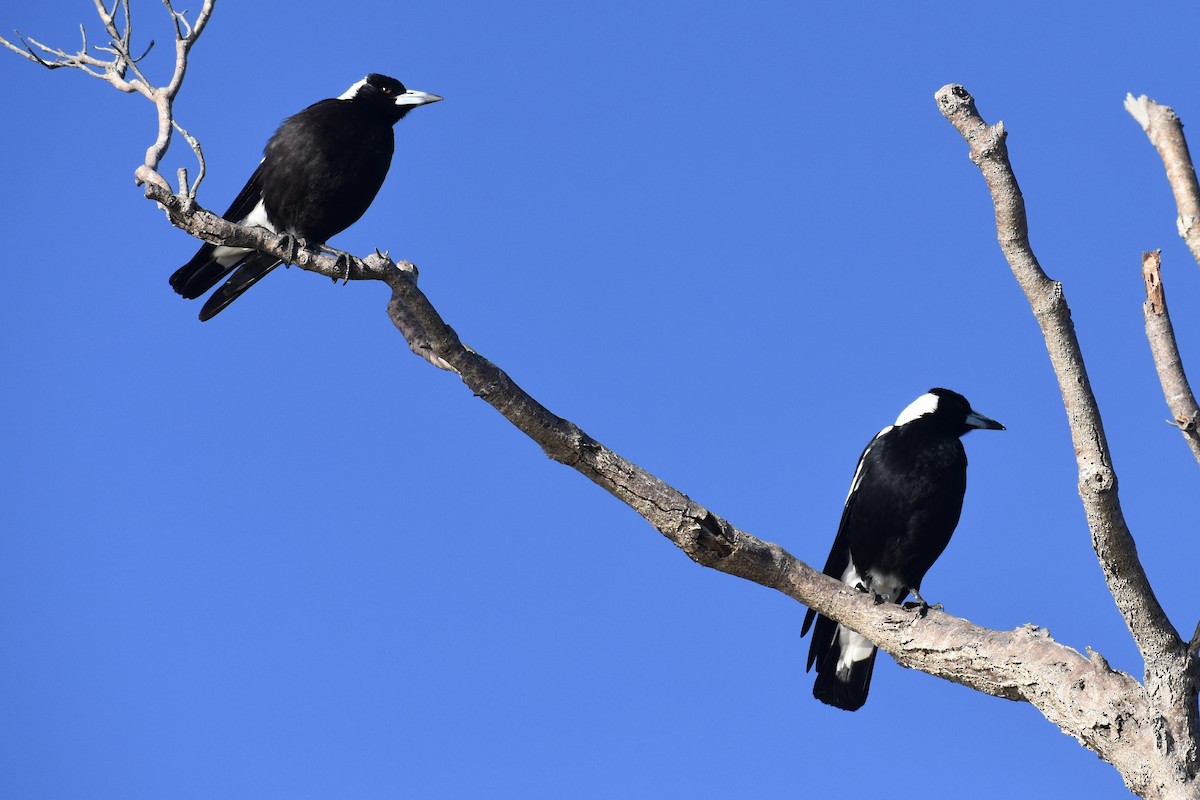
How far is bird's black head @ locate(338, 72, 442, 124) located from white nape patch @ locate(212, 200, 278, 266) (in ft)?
2.43

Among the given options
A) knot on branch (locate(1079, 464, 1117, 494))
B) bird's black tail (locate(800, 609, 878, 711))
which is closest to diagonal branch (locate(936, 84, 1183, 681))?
knot on branch (locate(1079, 464, 1117, 494))

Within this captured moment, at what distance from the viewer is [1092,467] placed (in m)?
3.14

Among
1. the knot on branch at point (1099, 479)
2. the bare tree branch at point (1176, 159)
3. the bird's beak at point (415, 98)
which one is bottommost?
the knot on branch at point (1099, 479)

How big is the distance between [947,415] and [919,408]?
0.17 metres

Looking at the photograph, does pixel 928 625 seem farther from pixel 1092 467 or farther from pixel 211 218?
pixel 211 218

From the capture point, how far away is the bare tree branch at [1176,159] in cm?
246

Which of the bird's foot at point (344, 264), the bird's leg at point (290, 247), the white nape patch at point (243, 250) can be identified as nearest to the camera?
the bird's foot at point (344, 264)

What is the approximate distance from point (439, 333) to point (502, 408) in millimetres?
284

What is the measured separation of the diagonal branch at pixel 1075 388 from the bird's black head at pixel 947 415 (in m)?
2.56

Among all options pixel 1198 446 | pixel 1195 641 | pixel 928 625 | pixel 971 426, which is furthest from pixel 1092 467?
pixel 971 426

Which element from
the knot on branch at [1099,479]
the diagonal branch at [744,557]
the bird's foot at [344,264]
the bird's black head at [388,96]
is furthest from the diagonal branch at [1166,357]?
the bird's black head at [388,96]

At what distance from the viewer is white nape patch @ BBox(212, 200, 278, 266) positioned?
5.56m

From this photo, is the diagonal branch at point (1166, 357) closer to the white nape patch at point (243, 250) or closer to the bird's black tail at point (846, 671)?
the bird's black tail at point (846, 671)

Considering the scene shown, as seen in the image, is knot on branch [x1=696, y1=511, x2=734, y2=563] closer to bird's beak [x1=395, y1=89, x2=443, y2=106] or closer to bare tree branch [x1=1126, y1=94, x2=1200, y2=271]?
bare tree branch [x1=1126, y1=94, x2=1200, y2=271]
